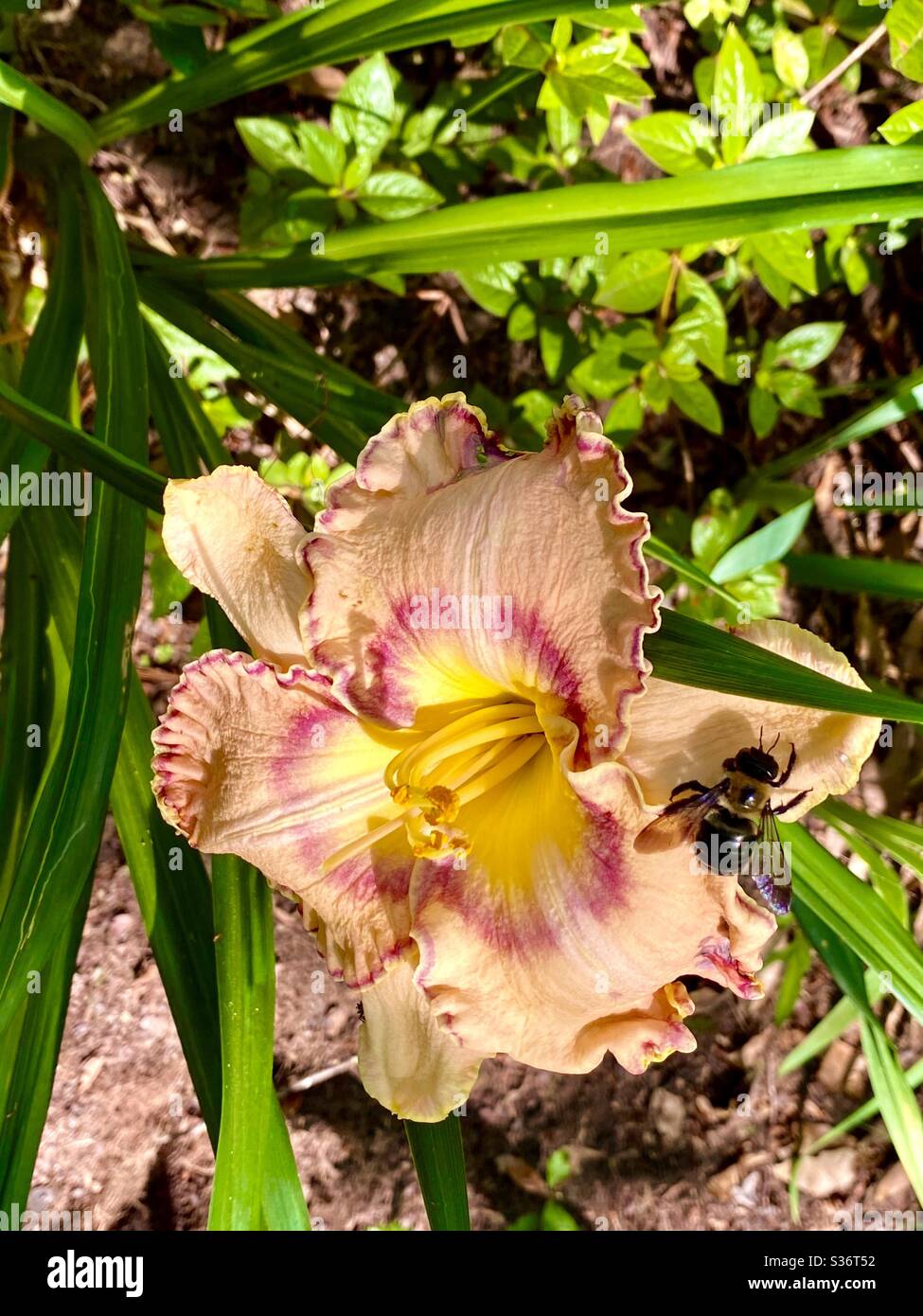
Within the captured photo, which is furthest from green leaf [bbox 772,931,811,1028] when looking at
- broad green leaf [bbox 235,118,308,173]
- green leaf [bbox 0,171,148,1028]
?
Answer: broad green leaf [bbox 235,118,308,173]

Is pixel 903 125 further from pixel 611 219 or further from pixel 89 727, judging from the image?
pixel 89 727

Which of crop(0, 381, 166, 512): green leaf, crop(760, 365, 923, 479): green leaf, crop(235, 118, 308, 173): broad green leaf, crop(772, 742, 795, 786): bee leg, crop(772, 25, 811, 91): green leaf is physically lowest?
crop(772, 742, 795, 786): bee leg

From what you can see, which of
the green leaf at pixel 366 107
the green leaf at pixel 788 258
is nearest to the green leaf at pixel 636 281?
the green leaf at pixel 788 258

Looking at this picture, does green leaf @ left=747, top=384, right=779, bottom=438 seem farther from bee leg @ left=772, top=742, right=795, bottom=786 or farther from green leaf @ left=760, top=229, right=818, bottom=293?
bee leg @ left=772, top=742, right=795, bottom=786

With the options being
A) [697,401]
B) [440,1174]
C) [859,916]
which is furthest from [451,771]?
[697,401]

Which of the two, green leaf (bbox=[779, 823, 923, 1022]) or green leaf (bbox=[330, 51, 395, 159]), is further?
green leaf (bbox=[330, 51, 395, 159])

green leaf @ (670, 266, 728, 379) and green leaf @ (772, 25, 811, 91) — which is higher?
green leaf @ (772, 25, 811, 91)

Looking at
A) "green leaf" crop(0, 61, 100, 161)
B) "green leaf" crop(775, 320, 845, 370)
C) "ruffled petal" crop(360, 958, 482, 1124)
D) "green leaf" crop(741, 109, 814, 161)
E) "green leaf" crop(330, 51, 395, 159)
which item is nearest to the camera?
"ruffled petal" crop(360, 958, 482, 1124)
